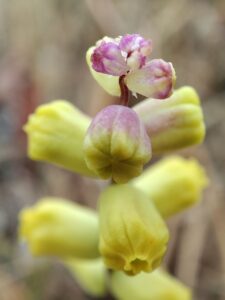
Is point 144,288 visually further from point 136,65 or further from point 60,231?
point 136,65

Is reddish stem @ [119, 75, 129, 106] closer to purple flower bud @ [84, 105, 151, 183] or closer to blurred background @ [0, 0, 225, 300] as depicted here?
purple flower bud @ [84, 105, 151, 183]

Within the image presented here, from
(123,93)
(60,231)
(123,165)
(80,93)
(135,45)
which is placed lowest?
(60,231)

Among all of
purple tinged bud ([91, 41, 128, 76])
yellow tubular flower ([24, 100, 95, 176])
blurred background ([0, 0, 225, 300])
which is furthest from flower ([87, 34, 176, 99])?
blurred background ([0, 0, 225, 300])

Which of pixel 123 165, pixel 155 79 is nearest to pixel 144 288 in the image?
pixel 123 165

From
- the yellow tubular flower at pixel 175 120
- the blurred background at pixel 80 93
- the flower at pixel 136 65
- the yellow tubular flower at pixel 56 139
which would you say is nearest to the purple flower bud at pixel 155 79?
the flower at pixel 136 65

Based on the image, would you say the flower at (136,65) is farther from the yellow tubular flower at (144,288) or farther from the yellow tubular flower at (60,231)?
the yellow tubular flower at (144,288)

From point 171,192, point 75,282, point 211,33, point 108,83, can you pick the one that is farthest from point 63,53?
point 108,83
